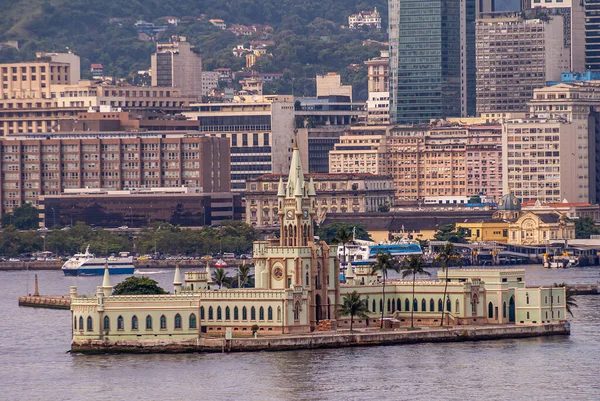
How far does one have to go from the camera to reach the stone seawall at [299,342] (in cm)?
15938

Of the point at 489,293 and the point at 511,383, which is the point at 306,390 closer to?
the point at 511,383

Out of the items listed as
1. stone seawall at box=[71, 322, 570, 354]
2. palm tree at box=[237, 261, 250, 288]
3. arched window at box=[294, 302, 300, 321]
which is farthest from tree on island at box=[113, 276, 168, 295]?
arched window at box=[294, 302, 300, 321]

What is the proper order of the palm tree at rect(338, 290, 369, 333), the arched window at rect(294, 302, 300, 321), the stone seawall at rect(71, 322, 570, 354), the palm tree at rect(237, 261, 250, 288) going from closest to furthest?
the stone seawall at rect(71, 322, 570, 354), the arched window at rect(294, 302, 300, 321), the palm tree at rect(338, 290, 369, 333), the palm tree at rect(237, 261, 250, 288)

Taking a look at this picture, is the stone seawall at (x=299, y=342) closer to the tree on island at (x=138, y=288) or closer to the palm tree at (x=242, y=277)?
the palm tree at (x=242, y=277)

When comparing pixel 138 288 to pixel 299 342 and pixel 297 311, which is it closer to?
pixel 297 311

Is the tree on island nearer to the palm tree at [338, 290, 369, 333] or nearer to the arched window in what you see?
the palm tree at [338, 290, 369, 333]

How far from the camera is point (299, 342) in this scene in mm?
159375

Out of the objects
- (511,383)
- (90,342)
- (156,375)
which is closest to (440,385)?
(511,383)

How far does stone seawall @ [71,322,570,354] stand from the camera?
Result: 159 meters

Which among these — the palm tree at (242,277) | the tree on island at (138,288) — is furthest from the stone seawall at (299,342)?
the tree on island at (138,288)

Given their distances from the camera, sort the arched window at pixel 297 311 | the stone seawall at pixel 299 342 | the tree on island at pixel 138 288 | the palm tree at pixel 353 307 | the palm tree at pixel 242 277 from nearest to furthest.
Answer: the stone seawall at pixel 299 342, the arched window at pixel 297 311, the palm tree at pixel 353 307, the palm tree at pixel 242 277, the tree on island at pixel 138 288

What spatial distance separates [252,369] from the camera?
15125 centimetres

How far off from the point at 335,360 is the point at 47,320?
4673cm

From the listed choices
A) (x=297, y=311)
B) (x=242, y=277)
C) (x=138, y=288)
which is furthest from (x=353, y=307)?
(x=138, y=288)
